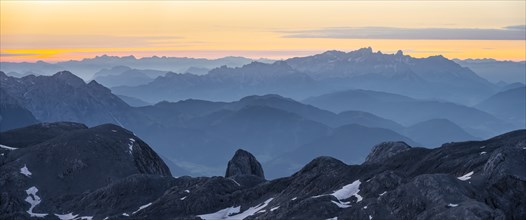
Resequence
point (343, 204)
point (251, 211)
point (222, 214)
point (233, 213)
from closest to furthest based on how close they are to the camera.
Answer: point (343, 204) < point (251, 211) < point (233, 213) < point (222, 214)

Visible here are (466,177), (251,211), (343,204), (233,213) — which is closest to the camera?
(343,204)

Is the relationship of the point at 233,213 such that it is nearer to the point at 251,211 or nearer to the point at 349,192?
the point at 251,211

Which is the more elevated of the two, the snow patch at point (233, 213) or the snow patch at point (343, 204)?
the snow patch at point (343, 204)

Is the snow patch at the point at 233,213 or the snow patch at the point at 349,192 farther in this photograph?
the snow patch at the point at 233,213

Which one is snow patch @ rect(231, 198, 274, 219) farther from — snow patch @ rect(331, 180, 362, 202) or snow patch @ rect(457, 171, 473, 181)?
snow patch @ rect(457, 171, 473, 181)

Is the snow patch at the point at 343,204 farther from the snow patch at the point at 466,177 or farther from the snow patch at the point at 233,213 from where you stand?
the snow patch at the point at 233,213

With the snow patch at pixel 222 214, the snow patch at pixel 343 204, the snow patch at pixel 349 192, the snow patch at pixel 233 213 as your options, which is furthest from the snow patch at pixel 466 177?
the snow patch at pixel 222 214

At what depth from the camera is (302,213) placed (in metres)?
152

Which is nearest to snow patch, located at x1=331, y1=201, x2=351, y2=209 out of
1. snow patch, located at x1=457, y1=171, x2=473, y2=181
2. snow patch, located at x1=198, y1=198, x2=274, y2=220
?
snow patch, located at x1=457, y1=171, x2=473, y2=181

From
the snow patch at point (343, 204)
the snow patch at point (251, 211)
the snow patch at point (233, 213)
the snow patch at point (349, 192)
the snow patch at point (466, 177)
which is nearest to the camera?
the snow patch at point (343, 204)

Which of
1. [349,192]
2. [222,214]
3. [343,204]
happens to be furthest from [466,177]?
[222,214]

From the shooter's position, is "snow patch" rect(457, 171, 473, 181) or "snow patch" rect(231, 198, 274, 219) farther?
"snow patch" rect(231, 198, 274, 219)

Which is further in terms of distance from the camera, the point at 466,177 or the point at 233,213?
the point at 233,213

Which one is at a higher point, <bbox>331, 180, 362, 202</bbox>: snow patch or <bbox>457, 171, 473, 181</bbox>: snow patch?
<bbox>457, 171, 473, 181</bbox>: snow patch
